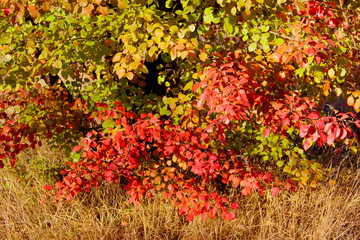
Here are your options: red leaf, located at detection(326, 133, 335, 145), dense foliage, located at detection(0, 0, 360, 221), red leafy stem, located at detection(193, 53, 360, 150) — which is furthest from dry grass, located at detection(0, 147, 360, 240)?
red leaf, located at detection(326, 133, 335, 145)

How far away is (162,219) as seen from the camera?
3285 mm

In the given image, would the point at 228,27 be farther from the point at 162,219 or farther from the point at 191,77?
the point at 162,219

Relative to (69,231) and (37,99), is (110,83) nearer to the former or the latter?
(37,99)

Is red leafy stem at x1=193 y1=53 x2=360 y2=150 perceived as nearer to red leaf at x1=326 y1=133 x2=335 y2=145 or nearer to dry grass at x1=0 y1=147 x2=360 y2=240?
red leaf at x1=326 y1=133 x2=335 y2=145

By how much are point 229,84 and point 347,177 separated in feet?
9.20

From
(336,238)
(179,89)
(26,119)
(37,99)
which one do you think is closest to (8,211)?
(26,119)

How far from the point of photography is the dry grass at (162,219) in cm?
305

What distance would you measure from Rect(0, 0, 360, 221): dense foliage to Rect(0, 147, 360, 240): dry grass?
26 centimetres

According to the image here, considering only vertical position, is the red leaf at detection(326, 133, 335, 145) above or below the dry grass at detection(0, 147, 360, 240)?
above

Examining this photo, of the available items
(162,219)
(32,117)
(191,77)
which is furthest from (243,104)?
(32,117)

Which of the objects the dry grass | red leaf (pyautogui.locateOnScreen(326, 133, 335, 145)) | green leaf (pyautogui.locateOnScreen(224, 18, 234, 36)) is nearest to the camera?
red leaf (pyautogui.locateOnScreen(326, 133, 335, 145))

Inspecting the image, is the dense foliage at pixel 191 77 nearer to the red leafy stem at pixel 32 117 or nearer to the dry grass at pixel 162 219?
the red leafy stem at pixel 32 117

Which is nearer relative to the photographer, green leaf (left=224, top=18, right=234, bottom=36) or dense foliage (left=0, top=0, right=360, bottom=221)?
dense foliage (left=0, top=0, right=360, bottom=221)

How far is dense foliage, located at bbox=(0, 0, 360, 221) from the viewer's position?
2150 millimetres
